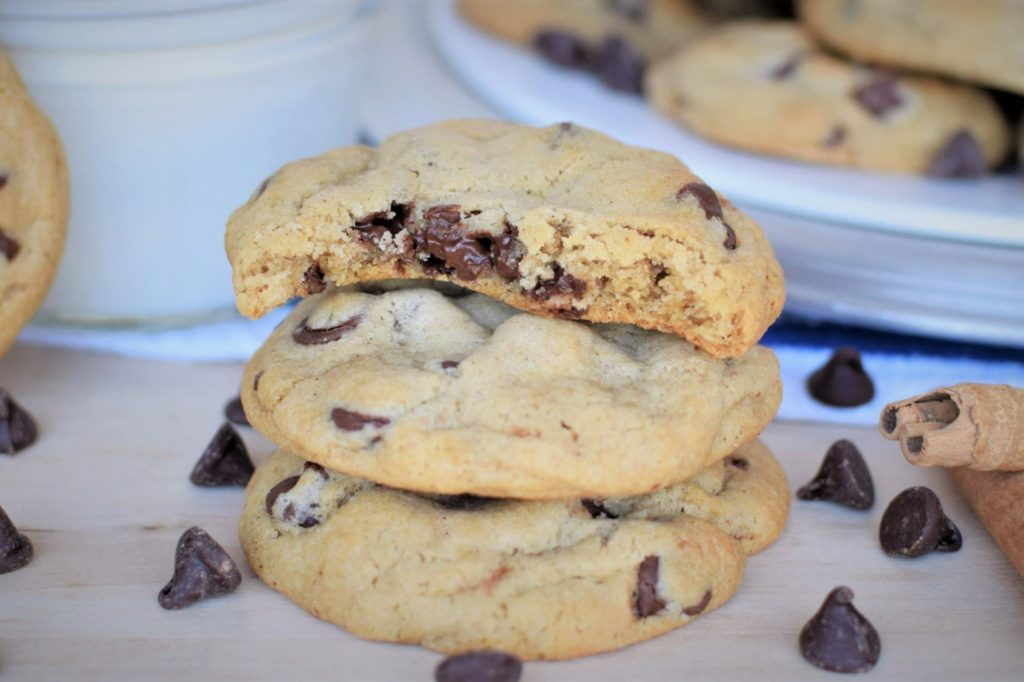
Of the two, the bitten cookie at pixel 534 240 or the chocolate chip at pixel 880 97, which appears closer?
the bitten cookie at pixel 534 240

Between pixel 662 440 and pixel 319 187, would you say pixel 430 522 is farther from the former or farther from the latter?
pixel 319 187

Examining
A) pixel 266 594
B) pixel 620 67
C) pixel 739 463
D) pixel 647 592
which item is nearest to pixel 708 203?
pixel 739 463

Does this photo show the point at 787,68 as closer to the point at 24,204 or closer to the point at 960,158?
the point at 960,158

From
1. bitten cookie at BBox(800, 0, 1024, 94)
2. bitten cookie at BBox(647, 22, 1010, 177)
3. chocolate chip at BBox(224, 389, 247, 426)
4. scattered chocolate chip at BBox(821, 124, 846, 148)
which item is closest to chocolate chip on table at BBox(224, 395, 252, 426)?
chocolate chip at BBox(224, 389, 247, 426)

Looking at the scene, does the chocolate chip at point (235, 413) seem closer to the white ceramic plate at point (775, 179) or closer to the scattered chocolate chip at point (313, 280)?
the scattered chocolate chip at point (313, 280)

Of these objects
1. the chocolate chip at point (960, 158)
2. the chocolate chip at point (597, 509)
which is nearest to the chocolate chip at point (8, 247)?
the chocolate chip at point (597, 509)

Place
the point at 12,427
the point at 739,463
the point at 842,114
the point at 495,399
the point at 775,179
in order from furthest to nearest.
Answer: the point at 842,114 → the point at 775,179 → the point at 12,427 → the point at 739,463 → the point at 495,399

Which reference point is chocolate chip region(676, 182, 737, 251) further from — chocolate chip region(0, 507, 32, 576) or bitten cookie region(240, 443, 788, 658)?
chocolate chip region(0, 507, 32, 576)

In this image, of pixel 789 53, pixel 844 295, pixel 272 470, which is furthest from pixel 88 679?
pixel 789 53
